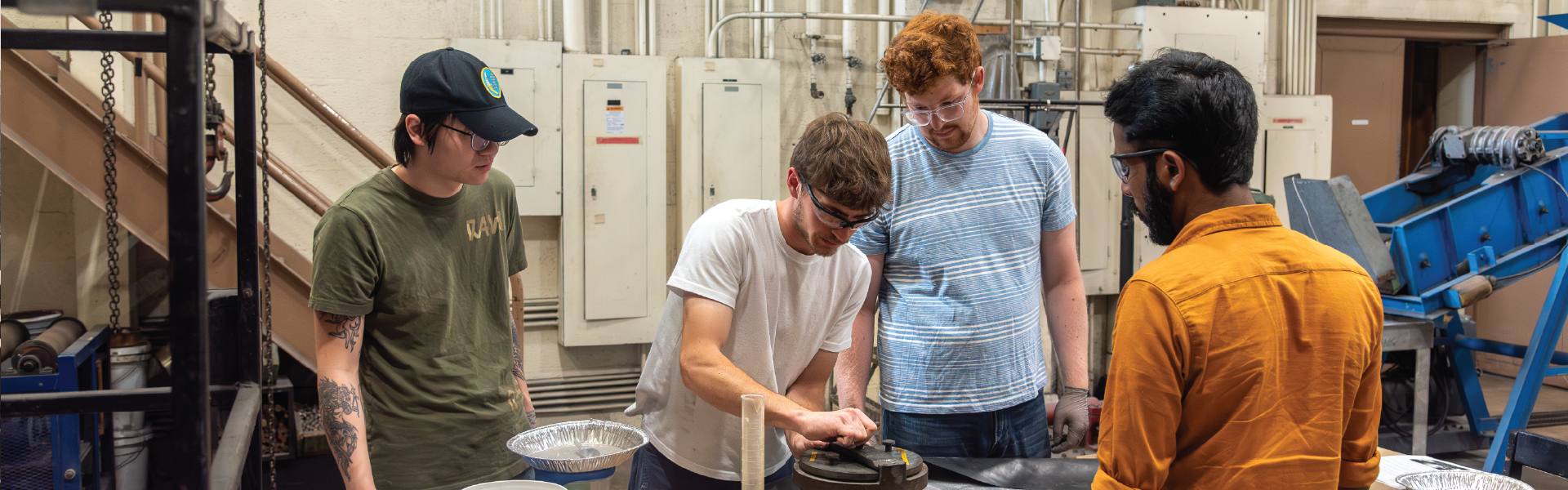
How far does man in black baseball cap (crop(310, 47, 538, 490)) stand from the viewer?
1.32 m

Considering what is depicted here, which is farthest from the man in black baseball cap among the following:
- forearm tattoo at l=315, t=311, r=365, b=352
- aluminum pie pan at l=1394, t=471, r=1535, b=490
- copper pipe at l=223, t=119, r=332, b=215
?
copper pipe at l=223, t=119, r=332, b=215

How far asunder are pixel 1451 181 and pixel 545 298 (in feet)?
13.4

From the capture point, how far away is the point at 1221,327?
0.91 metres

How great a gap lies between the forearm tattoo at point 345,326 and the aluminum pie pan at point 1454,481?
1.77m

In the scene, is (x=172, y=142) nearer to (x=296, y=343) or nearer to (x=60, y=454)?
(x=60, y=454)

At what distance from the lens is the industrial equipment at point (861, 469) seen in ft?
3.94

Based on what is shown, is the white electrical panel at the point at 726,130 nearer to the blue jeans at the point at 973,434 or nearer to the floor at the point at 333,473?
the floor at the point at 333,473

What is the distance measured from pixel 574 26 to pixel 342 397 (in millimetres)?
3132

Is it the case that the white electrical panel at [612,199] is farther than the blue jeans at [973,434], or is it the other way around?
the white electrical panel at [612,199]

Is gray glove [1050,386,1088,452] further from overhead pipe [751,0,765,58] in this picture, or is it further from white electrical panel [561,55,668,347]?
overhead pipe [751,0,765,58]

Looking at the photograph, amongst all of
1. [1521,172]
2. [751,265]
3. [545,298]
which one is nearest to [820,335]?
[751,265]

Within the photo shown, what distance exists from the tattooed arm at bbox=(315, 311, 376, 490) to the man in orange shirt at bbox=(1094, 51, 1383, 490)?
102 centimetres

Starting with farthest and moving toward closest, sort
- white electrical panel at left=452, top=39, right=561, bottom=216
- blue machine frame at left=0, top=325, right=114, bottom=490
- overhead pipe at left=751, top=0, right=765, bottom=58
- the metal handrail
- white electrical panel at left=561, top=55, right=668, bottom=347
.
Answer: overhead pipe at left=751, top=0, right=765, bottom=58 → white electrical panel at left=561, top=55, right=668, bottom=347 → white electrical panel at left=452, top=39, right=561, bottom=216 → the metal handrail → blue machine frame at left=0, top=325, right=114, bottom=490

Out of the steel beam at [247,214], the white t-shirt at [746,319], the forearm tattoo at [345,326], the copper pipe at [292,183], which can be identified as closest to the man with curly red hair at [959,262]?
the white t-shirt at [746,319]
